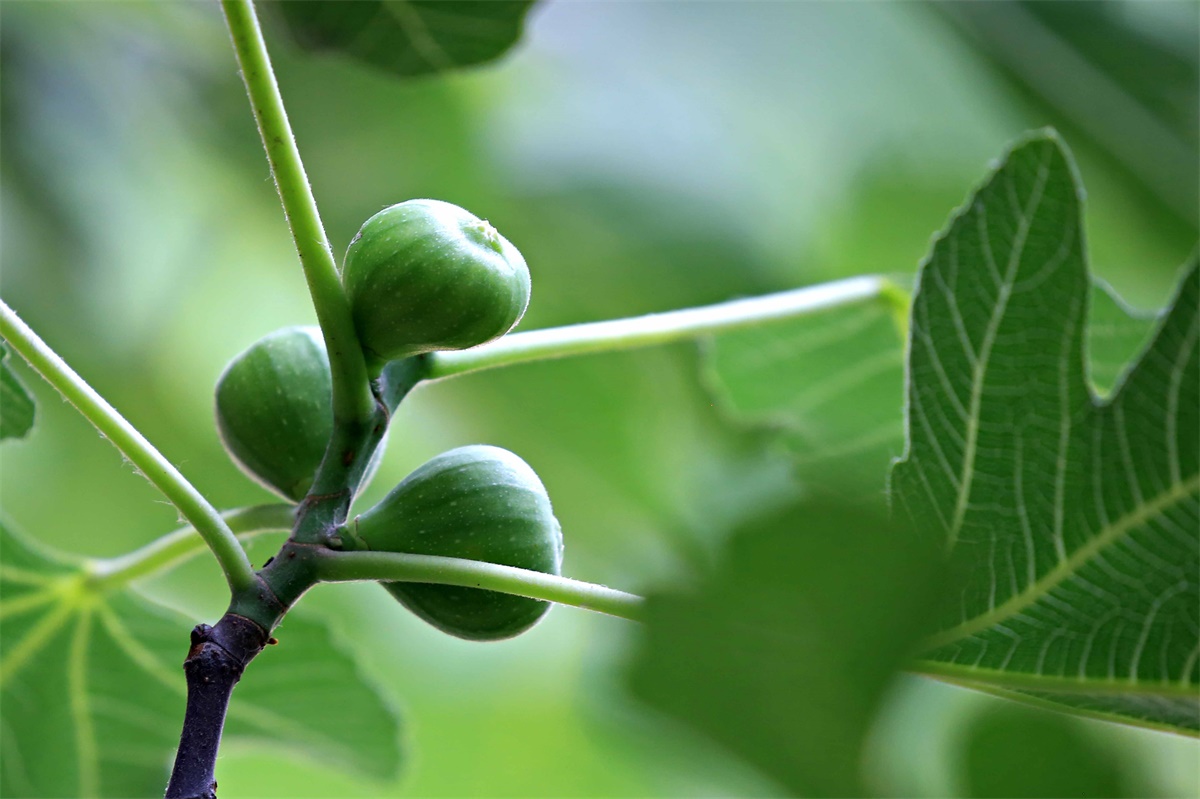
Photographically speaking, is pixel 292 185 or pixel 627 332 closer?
pixel 292 185

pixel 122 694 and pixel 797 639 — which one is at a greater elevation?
pixel 122 694

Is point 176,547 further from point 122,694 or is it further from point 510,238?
point 510,238

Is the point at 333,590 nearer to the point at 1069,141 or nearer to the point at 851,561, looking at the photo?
the point at 1069,141

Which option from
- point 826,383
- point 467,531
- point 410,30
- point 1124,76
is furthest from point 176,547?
point 1124,76

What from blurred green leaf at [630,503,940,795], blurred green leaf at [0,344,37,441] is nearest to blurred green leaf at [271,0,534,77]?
blurred green leaf at [0,344,37,441]

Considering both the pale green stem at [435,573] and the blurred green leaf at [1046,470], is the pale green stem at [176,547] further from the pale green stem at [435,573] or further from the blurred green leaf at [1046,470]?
the blurred green leaf at [1046,470]

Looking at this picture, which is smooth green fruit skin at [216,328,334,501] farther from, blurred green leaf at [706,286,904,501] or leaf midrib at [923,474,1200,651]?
blurred green leaf at [706,286,904,501]
